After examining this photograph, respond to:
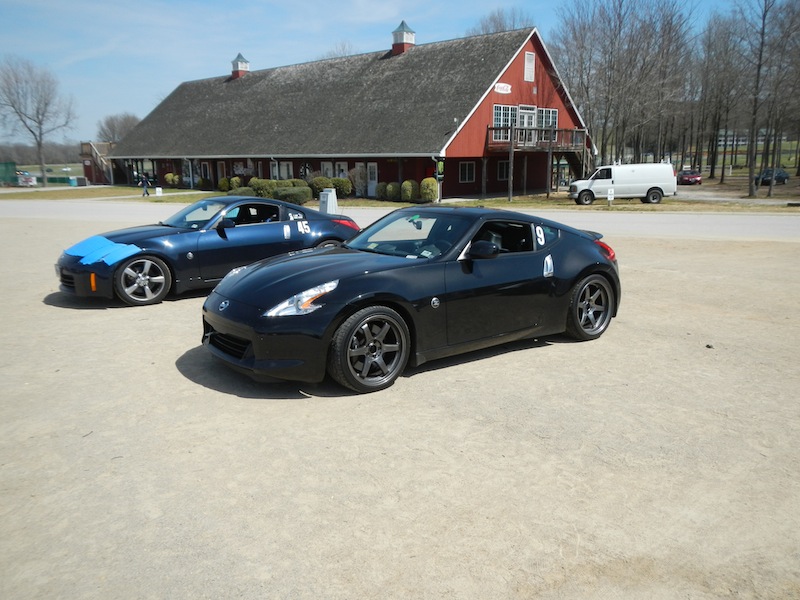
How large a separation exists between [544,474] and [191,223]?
22.7 feet

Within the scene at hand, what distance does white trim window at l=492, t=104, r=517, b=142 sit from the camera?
38.4m

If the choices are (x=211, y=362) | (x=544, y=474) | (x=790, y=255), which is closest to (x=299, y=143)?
(x=790, y=255)

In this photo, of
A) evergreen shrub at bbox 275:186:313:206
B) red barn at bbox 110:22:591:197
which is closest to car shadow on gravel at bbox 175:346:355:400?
evergreen shrub at bbox 275:186:313:206

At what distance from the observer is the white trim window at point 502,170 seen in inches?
1652

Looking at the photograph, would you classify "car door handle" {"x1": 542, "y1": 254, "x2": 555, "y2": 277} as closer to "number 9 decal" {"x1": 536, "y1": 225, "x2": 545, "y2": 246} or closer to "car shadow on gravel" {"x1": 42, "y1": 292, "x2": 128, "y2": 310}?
"number 9 decal" {"x1": 536, "y1": 225, "x2": 545, "y2": 246}

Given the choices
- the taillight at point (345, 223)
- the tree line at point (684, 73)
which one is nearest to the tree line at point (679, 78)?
the tree line at point (684, 73)

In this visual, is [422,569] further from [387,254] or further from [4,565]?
[387,254]

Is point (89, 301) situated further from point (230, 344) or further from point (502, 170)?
point (502, 170)

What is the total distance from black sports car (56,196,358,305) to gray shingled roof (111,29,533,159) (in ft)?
87.6

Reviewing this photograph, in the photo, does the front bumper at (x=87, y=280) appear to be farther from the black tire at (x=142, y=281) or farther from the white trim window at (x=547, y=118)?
the white trim window at (x=547, y=118)

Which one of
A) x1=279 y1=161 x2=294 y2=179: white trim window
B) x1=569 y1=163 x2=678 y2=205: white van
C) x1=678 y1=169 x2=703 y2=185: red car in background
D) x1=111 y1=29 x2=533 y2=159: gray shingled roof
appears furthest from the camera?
x1=678 y1=169 x2=703 y2=185: red car in background

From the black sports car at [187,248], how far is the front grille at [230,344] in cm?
334

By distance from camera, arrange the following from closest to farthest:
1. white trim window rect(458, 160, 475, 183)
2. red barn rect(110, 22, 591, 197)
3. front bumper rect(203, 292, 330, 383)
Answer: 1. front bumper rect(203, 292, 330, 383)
2. red barn rect(110, 22, 591, 197)
3. white trim window rect(458, 160, 475, 183)

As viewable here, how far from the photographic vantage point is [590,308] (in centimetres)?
695
